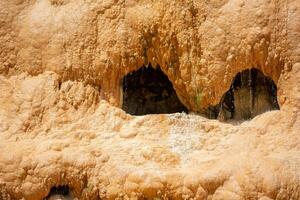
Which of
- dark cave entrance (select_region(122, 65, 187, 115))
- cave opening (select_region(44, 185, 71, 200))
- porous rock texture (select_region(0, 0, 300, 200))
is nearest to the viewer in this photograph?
porous rock texture (select_region(0, 0, 300, 200))

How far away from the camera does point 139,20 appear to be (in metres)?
4.34

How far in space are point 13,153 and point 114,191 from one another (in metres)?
0.77

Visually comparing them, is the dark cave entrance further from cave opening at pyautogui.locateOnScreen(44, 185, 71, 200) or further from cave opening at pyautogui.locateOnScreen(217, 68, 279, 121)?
cave opening at pyautogui.locateOnScreen(44, 185, 71, 200)

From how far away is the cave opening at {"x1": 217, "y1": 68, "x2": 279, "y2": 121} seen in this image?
4430mm

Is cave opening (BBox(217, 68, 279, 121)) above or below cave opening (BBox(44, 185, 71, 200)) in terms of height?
above

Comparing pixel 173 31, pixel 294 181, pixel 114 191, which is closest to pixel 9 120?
pixel 114 191

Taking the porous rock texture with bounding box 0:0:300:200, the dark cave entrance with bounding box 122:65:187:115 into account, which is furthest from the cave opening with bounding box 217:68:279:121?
the dark cave entrance with bounding box 122:65:187:115

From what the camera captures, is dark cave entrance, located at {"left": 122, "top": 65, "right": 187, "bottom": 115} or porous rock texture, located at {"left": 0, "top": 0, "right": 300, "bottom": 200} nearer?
porous rock texture, located at {"left": 0, "top": 0, "right": 300, "bottom": 200}

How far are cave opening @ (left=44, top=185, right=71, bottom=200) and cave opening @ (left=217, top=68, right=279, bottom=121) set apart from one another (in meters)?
1.32

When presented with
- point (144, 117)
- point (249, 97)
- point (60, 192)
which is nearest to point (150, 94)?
point (144, 117)

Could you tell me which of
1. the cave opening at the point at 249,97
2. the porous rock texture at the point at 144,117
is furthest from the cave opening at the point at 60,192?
the cave opening at the point at 249,97

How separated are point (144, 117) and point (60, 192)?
34.0 inches

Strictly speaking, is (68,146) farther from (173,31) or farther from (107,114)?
(173,31)

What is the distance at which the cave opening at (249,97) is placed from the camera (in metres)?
4.43
